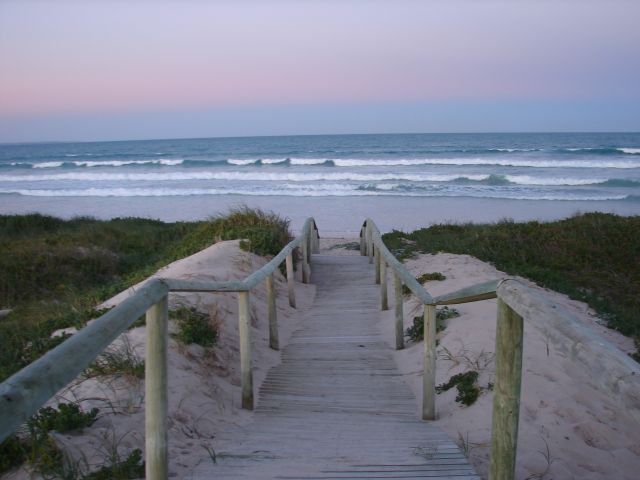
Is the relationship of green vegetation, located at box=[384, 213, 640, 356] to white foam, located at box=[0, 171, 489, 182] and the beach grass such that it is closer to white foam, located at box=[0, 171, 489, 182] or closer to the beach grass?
the beach grass

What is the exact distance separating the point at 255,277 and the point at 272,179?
34314 millimetres

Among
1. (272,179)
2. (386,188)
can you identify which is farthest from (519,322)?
(272,179)

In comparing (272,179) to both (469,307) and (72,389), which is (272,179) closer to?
(469,307)

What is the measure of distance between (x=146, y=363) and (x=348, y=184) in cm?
3212

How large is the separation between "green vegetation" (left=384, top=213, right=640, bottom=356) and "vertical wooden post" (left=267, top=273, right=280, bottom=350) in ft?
14.7

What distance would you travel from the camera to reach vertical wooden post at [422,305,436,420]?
463cm

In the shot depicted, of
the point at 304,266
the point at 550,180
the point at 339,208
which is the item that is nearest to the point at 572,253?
the point at 304,266

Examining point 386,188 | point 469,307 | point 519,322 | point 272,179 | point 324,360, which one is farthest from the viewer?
point 272,179

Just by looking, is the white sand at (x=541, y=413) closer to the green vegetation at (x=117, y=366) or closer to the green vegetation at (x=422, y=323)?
the green vegetation at (x=422, y=323)

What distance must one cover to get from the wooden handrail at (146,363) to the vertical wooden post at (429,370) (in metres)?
1.44

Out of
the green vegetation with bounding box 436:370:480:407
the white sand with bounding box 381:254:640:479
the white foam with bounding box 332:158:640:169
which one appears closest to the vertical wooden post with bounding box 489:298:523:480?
the white sand with bounding box 381:254:640:479

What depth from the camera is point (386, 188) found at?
32.9m

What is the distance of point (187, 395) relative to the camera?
4500 millimetres

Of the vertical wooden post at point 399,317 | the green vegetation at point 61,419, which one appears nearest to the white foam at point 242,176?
the vertical wooden post at point 399,317
